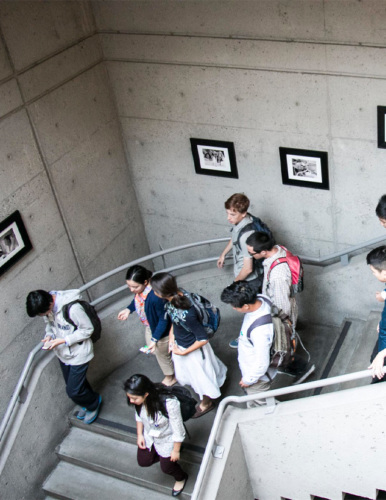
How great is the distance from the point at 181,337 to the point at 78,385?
1.29 metres

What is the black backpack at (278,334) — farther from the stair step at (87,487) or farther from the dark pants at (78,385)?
the dark pants at (78,385)

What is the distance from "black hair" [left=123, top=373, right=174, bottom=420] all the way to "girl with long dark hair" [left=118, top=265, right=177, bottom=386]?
0.85m

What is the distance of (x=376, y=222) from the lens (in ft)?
21.2

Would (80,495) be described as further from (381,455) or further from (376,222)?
(376,222)

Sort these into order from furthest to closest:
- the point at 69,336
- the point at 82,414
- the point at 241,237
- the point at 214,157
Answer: the point at 214,157 < the point at 82,414 < the point at 241,237 < the point at 69,336

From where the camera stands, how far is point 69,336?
5922mm

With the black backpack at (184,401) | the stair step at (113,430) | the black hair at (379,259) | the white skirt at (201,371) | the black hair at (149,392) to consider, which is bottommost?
the stair step at (113,430)

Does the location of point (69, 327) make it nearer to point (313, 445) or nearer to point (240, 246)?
point (240, 246)

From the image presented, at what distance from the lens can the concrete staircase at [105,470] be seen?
19.7 feet

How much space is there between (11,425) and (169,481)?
153cm

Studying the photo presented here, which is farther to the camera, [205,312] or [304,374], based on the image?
[304,374]

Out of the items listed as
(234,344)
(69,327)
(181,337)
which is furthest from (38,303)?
→ (234,344)

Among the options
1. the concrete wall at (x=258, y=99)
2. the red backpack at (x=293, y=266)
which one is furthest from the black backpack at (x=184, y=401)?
the concrete wall at (x=258, y=99)

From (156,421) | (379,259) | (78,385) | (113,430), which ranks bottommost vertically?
(113,430)
